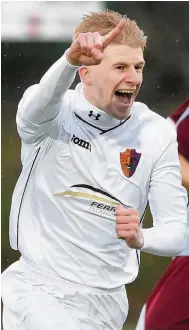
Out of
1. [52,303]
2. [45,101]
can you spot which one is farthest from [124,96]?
[52,303]

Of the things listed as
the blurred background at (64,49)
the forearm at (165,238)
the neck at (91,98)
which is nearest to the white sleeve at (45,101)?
the neck at (91,98)

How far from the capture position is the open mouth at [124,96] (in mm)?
2176

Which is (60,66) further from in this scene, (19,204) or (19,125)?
(19,204)

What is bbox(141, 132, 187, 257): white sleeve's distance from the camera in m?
2.08

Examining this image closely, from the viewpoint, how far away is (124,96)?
2201 mm

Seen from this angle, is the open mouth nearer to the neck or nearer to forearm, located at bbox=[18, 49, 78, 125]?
the neck

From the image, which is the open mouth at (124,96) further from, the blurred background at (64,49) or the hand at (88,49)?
the blurred background at (64,49)

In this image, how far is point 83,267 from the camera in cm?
221

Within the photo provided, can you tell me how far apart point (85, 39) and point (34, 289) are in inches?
23.6

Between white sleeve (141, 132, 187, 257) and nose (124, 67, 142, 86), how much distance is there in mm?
161

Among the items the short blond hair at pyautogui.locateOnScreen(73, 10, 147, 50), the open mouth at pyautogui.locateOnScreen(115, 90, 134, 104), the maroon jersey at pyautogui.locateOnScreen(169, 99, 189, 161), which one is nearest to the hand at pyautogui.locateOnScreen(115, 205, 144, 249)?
the open mouth at pyautogui.locateOnScreen(115, 90, 134, 104)

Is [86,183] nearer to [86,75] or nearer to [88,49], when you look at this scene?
[86,75]

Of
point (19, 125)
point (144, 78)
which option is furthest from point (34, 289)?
point (144, 78)

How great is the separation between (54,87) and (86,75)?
283mm
